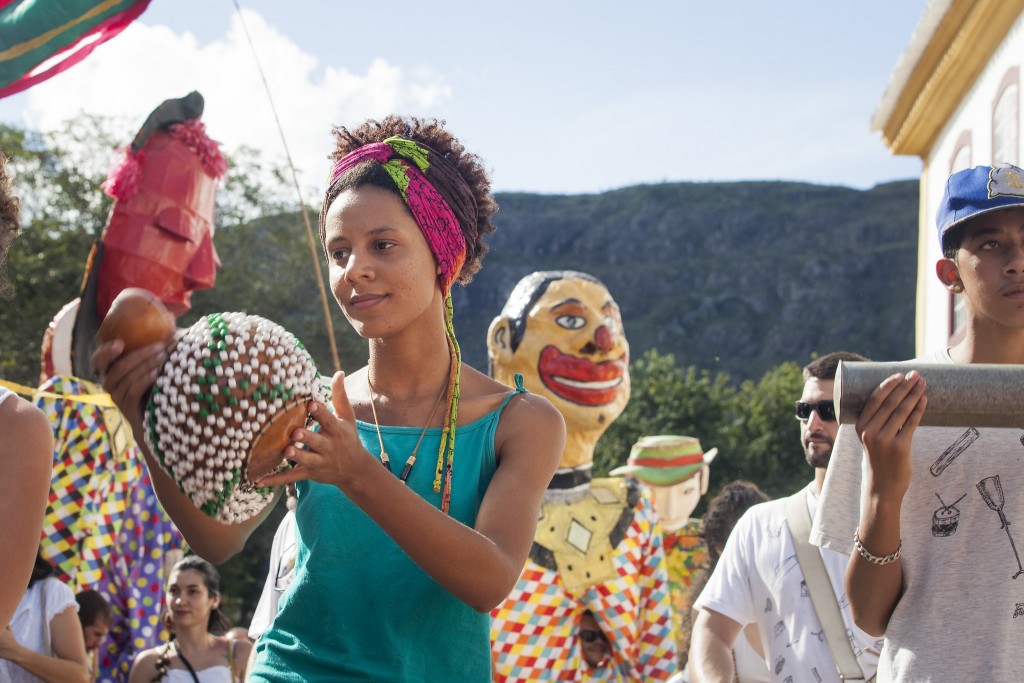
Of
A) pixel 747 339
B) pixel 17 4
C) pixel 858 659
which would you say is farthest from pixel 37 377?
pixel 747 339

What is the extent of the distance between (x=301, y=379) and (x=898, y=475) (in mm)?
1147

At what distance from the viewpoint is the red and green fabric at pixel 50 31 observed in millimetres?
5461

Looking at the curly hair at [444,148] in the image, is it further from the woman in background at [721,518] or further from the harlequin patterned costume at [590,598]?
the harlequin patterned costume at [590,598]

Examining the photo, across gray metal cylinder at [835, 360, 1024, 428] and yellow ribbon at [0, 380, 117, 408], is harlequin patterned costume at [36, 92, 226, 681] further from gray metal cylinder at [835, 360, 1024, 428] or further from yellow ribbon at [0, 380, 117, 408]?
gray metal cylinder at [835, 360, 1024, 428]

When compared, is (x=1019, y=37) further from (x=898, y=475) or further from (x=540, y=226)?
(x=540, y=226)

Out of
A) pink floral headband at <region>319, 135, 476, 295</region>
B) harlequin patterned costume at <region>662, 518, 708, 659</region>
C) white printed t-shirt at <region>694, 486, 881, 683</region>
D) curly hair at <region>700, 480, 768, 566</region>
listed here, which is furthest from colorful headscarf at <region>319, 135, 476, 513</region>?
harlequin patterned costume at <region>662, 518, 708, 659</region>

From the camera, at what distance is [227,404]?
2.01 metres

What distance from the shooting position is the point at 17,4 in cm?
567

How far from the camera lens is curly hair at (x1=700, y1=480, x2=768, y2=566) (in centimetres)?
588

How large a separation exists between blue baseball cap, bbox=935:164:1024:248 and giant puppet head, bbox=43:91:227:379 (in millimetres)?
4505

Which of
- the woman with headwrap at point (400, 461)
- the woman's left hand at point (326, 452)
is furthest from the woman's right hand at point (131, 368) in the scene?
the woman's left hand at point (326, 452)

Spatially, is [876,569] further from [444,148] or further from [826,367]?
[826,367]

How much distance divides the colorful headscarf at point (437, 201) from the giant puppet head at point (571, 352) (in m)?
4.20

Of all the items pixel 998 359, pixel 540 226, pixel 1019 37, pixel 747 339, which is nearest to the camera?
pixel 998 359
